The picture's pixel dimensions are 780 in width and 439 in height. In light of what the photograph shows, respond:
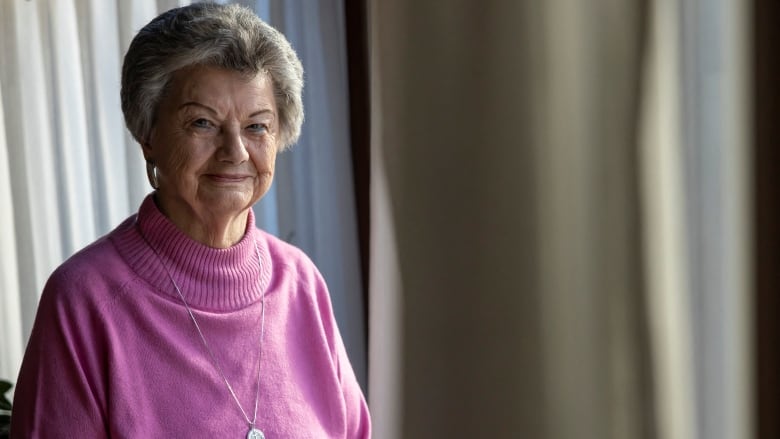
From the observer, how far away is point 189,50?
154cm

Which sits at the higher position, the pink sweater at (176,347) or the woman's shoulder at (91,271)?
the woman's shoulder at (91,271)

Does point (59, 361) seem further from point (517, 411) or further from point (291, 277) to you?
point (517, 411)

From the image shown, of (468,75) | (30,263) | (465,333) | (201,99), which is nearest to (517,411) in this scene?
(465,333)

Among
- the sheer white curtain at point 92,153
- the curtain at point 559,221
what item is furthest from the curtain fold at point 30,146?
the curtain at point 559,221

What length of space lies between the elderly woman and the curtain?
1.55ft

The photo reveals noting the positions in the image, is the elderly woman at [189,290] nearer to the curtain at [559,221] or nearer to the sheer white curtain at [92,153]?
the curtain at [559,221]

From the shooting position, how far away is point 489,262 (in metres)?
2.06

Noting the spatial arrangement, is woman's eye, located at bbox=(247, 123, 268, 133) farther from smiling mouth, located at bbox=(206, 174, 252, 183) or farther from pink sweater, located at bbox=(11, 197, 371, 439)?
pink sweater, located at bbox=(11, 197, 371, 439)

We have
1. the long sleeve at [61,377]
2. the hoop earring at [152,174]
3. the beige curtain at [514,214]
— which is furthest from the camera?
the beige curtain at [514,214]

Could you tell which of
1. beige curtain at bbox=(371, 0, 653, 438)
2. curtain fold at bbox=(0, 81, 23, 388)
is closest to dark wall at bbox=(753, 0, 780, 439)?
beige curtain at bbox=(371, 0, 653, 438)

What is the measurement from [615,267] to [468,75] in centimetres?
54

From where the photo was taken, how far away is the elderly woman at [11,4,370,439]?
4.80 feet

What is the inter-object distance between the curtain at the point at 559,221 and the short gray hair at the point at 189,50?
0.57 metres

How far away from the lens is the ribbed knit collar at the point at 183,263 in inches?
62.9
